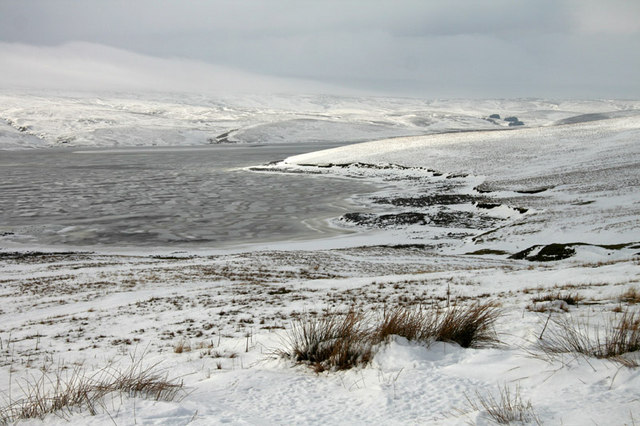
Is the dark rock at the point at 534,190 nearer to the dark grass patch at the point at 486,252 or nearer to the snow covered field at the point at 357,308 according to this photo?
the snow covered field at the point at 357,308

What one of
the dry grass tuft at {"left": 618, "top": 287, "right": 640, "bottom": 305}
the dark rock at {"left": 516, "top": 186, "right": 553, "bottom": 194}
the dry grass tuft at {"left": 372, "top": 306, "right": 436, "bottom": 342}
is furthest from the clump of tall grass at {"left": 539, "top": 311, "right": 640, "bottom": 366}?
the dark rock at {"left": 516, "top": 186, "right": 553, "bottom": 194}

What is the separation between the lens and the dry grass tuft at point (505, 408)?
12.0ft

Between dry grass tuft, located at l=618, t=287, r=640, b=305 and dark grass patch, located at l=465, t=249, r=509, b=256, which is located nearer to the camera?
dry grass tuft, located at l=618, t=287, r=640, b=305

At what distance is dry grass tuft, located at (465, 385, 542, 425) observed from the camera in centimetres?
366

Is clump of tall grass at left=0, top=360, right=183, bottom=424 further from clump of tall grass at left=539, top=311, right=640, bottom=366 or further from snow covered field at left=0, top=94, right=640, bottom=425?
clump of tall grass at left=539, top=311, right=640, bottom=366

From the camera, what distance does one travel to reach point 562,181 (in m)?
48.4

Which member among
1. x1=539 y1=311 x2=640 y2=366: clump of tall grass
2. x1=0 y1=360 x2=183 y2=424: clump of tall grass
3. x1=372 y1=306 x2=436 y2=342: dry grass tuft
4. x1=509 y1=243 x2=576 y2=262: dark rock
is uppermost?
x1=539 y1=311 x2=640 y2=366: clump of tall grass

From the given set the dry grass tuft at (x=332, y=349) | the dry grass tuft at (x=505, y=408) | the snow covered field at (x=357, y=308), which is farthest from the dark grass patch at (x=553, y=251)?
the dry grass tuft at (x=505, y=408)

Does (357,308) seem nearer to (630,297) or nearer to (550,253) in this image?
(630,297)

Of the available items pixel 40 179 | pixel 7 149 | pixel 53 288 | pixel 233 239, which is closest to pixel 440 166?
pixel 233 239

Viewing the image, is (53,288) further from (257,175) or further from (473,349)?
(257,175)

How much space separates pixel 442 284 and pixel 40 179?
215 feet

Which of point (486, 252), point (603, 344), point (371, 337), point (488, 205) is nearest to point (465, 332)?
point (371, 337)

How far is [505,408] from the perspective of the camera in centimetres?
376
